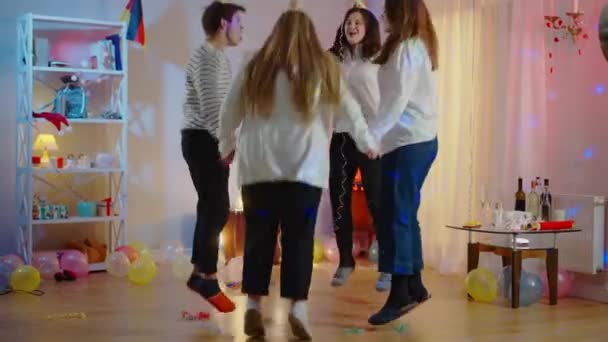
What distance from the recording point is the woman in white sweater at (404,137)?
3.42 meters

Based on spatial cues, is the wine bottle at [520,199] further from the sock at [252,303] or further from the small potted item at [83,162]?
the small potted item at [83,162]

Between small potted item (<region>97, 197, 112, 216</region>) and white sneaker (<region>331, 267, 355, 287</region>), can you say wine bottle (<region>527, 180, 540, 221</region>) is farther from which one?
small potted item (<region>97, 197, 112, 216</region>)

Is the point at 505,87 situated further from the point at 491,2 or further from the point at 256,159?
the point at 256,159

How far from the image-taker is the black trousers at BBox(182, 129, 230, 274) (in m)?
3.68

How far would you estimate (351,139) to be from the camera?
4.19 m

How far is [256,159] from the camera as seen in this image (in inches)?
125

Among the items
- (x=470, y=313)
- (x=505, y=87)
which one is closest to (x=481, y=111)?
(x=505, y=87)

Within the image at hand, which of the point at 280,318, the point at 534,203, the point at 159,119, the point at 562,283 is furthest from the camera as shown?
the point at 159,119

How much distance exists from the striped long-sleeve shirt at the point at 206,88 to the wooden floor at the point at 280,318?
3.05ft

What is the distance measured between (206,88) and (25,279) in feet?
5.61

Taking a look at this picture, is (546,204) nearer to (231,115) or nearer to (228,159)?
(228,159)

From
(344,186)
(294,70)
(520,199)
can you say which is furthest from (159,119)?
(294,70)

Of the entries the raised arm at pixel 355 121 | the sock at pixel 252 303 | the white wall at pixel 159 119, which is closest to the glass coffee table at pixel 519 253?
the raised arm at pixel 355 121

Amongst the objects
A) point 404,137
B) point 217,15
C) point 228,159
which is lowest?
point 228,159
